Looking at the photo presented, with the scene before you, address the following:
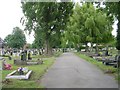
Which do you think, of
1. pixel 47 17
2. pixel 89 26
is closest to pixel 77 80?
pixel 47 17

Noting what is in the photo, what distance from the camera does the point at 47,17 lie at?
54281mm

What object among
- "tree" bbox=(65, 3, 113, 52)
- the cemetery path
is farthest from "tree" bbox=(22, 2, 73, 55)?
the cemetery path

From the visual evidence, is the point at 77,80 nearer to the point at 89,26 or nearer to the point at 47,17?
the point at 47,17

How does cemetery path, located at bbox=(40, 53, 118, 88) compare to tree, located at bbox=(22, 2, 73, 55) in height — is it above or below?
below

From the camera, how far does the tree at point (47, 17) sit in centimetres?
5250

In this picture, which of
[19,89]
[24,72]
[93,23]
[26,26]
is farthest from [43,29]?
[19,89]

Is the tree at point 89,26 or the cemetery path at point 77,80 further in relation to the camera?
the tree at point 89,26

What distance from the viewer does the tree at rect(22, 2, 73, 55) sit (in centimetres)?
5250

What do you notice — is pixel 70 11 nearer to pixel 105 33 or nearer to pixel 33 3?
pixel 33 3

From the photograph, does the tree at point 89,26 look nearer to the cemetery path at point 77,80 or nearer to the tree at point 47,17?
the tree at point 47,17

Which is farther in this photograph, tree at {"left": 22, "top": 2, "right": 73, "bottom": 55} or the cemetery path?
tree at {"left": 22, "top": 2, "right": 73, "bottom": 55}

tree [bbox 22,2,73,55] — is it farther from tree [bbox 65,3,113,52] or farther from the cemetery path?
the cemetery path

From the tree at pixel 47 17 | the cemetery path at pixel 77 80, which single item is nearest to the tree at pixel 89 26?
the tree at pixel 47 17

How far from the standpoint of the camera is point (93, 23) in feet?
200
